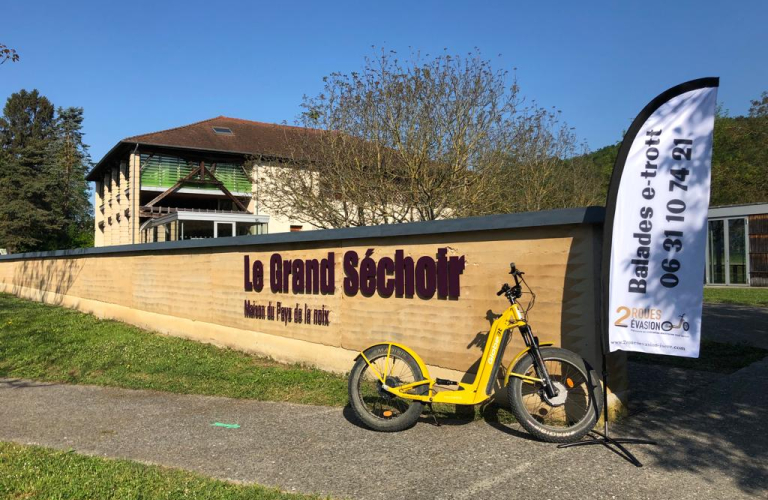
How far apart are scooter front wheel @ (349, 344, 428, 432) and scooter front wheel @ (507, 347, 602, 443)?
873mm

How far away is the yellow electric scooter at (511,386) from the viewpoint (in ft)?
16.5

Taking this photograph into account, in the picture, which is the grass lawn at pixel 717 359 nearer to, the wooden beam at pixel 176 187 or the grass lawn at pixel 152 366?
the grass lawn at pixel 152 366

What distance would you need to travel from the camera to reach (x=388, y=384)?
5.52 m

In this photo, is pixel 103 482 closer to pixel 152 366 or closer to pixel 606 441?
pixel 606 441

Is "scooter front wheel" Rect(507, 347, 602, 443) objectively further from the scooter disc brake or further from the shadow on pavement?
the shadow on pavement

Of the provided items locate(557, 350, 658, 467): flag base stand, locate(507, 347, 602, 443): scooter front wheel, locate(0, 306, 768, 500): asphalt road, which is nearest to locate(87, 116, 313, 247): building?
locate(0, 306, 768, 500): asphalt road

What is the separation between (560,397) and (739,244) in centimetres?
2232

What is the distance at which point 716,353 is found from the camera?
27.8 feet

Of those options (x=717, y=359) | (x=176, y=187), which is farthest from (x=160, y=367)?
(x=176, y=187)

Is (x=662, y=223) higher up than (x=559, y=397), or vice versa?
(x=662, y=223)

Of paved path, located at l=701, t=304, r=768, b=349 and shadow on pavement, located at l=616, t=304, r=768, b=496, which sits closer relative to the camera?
shadow on pavement, located at l=616, t=304, r=768, b=496

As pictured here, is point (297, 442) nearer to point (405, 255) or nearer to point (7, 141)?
point (405, 255)

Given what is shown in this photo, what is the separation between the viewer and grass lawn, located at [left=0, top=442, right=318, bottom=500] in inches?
157

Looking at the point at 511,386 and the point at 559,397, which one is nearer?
the point at 559,397
